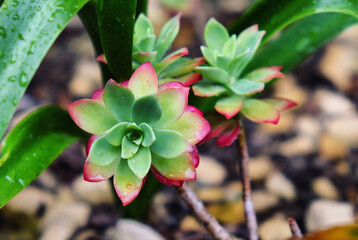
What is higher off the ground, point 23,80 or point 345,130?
point 23,80

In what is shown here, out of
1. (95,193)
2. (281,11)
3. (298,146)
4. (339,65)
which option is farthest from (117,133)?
(339,65)

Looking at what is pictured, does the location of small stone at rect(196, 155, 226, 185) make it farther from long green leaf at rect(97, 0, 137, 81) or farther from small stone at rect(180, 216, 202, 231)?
long green leaf at rect(97, 0, 137, 81)

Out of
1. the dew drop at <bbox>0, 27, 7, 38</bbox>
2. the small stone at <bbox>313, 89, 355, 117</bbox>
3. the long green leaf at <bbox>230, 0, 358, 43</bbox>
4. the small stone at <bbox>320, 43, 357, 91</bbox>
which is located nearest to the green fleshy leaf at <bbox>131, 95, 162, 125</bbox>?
the dew drop at <bbox>0, 27, 7, 38</bbox>

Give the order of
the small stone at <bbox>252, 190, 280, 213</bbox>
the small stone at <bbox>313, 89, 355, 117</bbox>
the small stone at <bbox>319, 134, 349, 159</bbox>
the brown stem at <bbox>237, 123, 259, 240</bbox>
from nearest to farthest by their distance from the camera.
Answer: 1. the brown stem at <bbox>237, 123, 259, 240</bbox>
2. the small stone at <bbox>252, 190, 280, 213</bbox>
3. the small stone at <bbox>319, 134, 349, 159</bbox>
4. the small stone at <bbox>313, 89, 355, 117</bbox>

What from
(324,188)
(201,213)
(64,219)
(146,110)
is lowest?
(324,188)

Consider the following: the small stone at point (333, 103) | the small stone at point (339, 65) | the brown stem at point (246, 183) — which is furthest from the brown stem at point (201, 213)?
the small stone at point (339, 65)

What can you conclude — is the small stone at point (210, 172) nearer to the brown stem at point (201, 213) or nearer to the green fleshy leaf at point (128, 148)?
the brown stem at point (201, 213)

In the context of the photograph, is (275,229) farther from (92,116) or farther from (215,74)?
(92,116)
